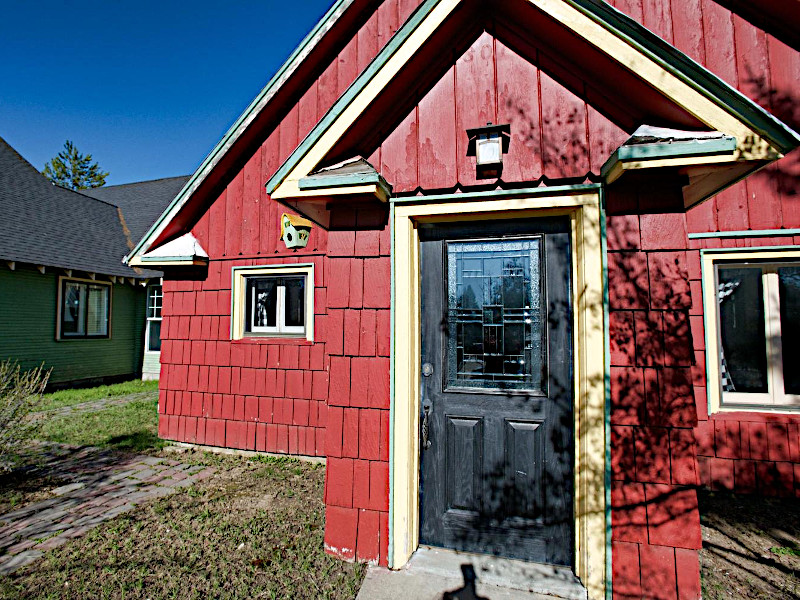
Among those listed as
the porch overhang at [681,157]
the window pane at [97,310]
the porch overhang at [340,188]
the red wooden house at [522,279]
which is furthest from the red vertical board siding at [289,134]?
the window pane at [97,310]

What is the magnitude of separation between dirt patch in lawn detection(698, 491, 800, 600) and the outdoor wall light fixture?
3.21 m

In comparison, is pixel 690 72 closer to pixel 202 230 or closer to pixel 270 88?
pixel 270 88

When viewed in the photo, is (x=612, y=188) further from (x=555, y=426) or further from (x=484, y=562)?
(x=484, y=562)

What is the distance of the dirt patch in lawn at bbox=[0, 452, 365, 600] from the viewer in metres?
2.72

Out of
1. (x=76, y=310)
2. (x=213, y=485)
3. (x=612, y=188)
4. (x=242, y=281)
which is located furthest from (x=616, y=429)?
(x=76, y=310)

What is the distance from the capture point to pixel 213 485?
4609 millimetres

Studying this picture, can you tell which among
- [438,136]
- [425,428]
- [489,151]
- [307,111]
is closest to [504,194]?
[489,151]

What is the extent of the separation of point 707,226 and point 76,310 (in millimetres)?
14328

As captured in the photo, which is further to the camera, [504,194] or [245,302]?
[245,302]

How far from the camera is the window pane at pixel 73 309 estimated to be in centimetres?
1085

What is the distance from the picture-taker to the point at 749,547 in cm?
326

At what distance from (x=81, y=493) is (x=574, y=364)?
5.17m

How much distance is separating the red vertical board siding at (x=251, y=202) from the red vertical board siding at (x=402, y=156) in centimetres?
335

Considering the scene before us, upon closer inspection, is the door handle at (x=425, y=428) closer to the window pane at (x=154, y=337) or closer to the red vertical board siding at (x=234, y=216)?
the red vertical board siding at (x=234, y=216)
